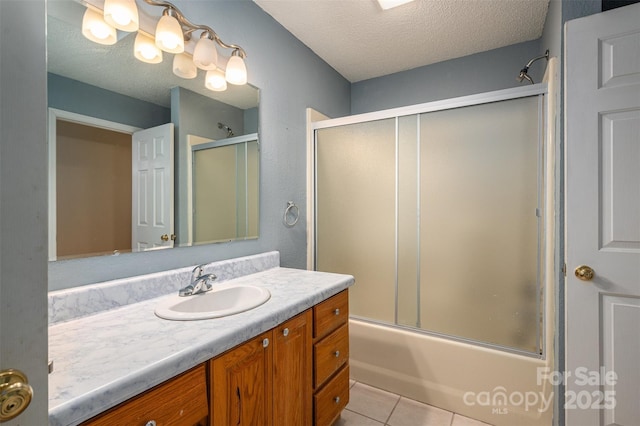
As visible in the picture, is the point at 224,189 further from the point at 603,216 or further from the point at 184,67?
the point at 603,216

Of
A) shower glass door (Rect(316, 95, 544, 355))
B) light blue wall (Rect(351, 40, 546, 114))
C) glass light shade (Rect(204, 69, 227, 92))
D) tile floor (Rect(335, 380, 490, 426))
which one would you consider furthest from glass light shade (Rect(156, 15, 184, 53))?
tile floor (Rect(335, 380, 490, 426))

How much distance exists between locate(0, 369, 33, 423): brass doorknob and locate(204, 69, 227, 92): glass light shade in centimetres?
149

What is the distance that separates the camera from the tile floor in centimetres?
173

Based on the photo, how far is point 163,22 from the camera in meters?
1.28

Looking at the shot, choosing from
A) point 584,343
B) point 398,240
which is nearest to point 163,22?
point 398,240

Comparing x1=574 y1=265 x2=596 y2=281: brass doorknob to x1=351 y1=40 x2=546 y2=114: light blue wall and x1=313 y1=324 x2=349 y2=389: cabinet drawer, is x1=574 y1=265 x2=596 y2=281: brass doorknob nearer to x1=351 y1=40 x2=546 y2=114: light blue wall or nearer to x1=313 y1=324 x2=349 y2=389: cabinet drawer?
x1=313 y1=324 x2=349 y2=389: cabinet drawer

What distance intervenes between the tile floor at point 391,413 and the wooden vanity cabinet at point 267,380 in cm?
63

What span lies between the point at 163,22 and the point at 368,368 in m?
2.34

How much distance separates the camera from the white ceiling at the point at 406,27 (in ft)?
6.13

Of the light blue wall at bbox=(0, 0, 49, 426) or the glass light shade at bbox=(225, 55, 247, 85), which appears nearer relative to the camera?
the light blue wall at bbox=(0, 0, 49, 426)

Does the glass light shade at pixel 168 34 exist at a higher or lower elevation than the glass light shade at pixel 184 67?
higher

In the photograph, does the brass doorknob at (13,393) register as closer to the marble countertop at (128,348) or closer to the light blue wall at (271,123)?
the marble countertop at (128,348)

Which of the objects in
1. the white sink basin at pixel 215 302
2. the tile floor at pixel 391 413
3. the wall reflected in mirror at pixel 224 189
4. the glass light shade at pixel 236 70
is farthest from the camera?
the tile floor at pixel 391 413

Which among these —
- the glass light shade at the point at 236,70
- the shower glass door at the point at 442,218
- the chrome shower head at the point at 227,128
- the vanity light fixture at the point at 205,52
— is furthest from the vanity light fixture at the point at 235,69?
the shower glass door at the point at 442,218
